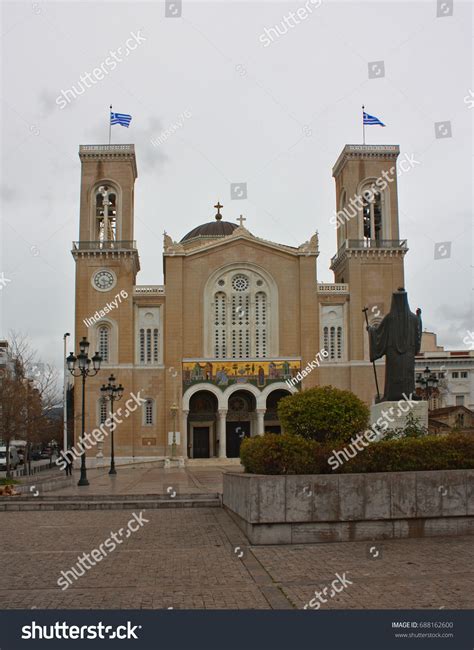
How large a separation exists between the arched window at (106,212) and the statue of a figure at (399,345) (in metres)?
37.6

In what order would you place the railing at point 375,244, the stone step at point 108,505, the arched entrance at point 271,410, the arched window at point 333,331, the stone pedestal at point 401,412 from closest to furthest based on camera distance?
the stone pedestal at point 401,412 → the stone step at point 108,505 → the arched window at point 333,331 → the railing at point 375,244 → the arched entrance at point 271,410

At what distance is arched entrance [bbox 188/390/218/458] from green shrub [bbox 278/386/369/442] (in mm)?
34169

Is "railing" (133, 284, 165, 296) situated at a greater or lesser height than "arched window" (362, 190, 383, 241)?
lesser

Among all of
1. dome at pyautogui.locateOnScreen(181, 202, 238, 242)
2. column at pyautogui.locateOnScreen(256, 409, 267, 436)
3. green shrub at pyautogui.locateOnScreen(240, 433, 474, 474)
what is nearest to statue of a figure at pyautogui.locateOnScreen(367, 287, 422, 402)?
green shrub at pyautogui.locateOnScreen(240, 433, 474, 474)

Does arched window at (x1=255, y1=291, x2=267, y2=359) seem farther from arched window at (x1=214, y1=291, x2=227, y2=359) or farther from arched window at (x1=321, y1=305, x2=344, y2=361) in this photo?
arched window at (x1=321, y1=305, x2=344, y2=361)

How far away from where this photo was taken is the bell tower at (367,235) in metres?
50.1

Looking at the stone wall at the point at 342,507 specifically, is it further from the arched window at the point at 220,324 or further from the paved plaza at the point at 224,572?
the arched window at the point at 220,324

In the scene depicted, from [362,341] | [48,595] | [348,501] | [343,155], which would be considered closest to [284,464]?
[348,501]

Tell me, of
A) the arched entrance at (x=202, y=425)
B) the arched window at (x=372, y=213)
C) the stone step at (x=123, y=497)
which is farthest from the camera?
the arched window at (x=372, y=213)

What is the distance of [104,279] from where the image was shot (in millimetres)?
49625

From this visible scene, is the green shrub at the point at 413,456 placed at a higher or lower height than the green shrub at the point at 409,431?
lower

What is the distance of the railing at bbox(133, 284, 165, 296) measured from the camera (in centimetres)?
5006

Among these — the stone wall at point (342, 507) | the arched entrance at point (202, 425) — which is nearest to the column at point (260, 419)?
the arched entrance at point (202, 425)
